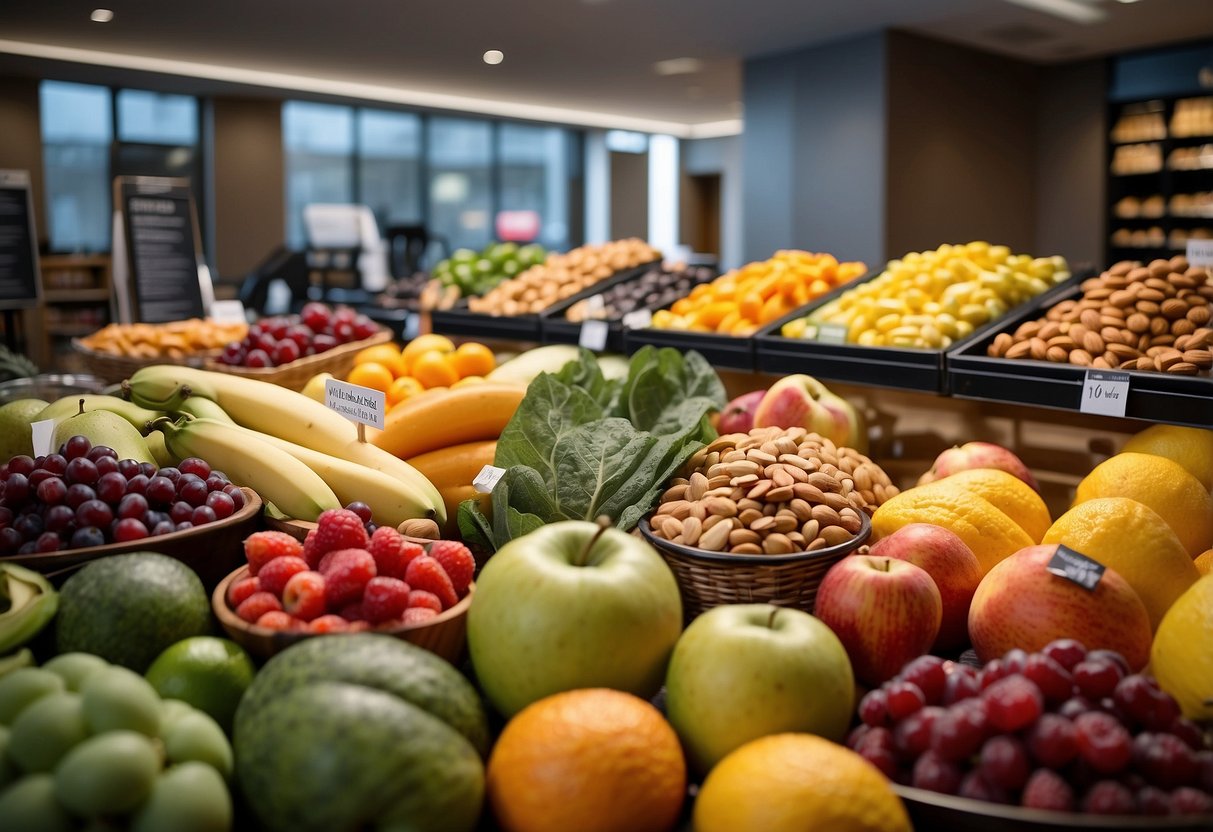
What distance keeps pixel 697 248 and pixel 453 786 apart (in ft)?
55.7

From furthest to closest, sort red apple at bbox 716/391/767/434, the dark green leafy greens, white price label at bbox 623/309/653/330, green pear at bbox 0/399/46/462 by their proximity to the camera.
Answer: white price label at bbox 623/309/653/330 < red apple at bbox 716/391/767/434 < green pear at bbox 0/399/46/462 < the dark green leafy greens

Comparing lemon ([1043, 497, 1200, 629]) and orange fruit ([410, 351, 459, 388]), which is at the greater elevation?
orange fruit ([410, 351, 459, 388])

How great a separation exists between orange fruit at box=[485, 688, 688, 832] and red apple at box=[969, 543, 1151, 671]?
476 millimetres

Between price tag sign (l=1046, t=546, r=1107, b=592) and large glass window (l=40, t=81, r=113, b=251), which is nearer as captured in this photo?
price tag sign (l=1046, t=546, r=1107, b=592)

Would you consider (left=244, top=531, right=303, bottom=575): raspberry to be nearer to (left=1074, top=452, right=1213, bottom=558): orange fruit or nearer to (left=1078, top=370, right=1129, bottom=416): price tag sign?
(left=1074, top=452, right=1213, bottom=558): orange fruit

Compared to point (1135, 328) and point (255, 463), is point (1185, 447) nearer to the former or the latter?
point (1135, 328)

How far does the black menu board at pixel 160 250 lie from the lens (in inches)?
175

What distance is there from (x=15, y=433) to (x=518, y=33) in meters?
7.40

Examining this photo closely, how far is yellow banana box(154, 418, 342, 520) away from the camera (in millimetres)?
1475

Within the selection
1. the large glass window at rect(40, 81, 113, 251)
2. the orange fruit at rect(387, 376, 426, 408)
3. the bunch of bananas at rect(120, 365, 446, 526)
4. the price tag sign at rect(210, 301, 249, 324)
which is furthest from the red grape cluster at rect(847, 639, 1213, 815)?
the large glass window at rect(40, 81, 113, 251)

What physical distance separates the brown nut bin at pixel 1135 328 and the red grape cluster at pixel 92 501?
5.60ft

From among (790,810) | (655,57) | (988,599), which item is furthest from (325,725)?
(655,57)

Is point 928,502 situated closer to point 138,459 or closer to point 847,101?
point 138,459

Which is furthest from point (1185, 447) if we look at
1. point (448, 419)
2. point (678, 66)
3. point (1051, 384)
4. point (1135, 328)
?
point (678, 66)
